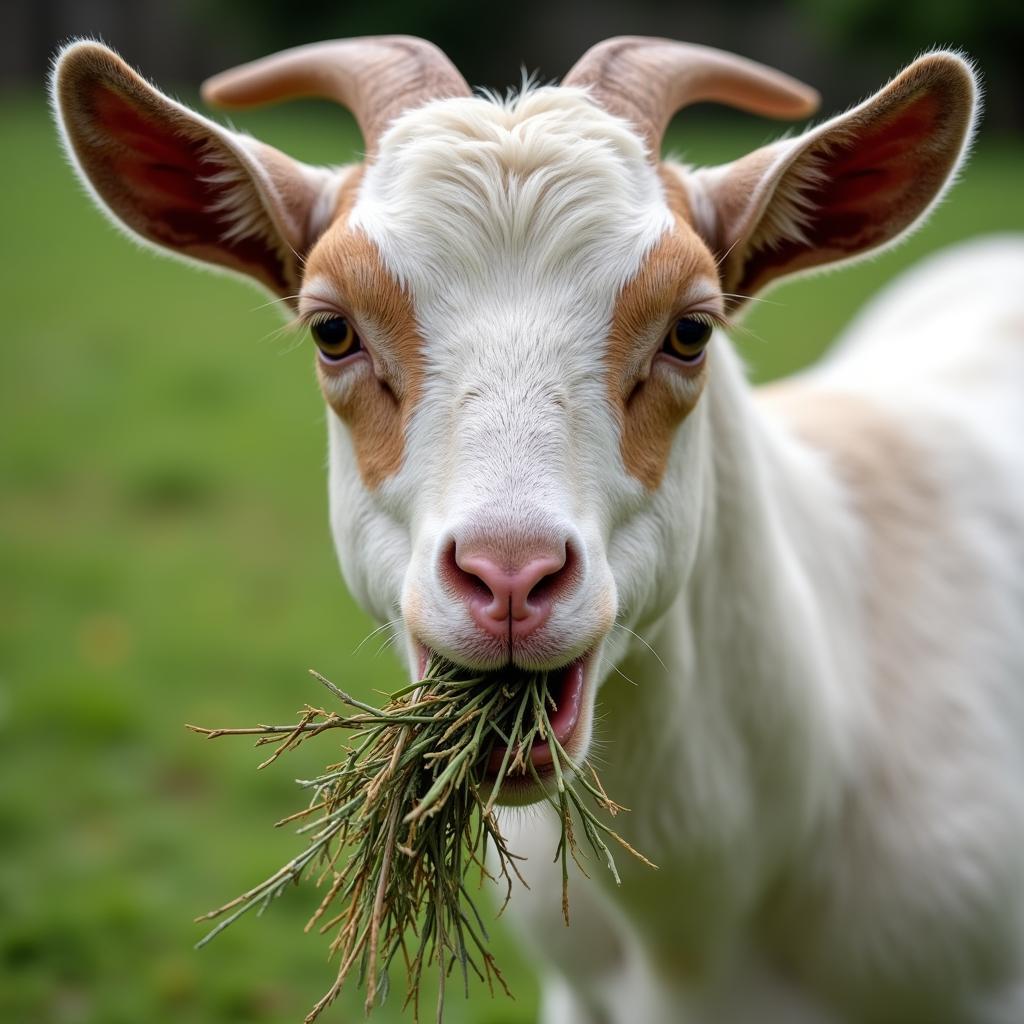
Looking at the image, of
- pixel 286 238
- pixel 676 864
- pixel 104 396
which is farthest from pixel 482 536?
pixel 104 396

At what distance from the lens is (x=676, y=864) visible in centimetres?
288

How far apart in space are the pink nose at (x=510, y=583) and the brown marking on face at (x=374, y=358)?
39 centimetres

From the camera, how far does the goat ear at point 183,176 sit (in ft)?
8.50

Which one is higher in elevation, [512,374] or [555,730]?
[512,374]

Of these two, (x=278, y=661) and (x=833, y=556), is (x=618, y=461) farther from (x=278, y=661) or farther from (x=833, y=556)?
(x=278, y=661)

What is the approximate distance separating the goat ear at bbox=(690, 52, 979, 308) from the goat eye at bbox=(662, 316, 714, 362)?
0.97 feet

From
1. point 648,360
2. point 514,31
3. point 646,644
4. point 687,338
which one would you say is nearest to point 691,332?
point 687,338

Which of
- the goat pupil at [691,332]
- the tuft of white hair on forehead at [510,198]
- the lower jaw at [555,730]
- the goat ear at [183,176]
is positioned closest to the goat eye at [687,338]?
the goat pupil at [691,332]

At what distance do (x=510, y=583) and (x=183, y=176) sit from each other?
1.43 m

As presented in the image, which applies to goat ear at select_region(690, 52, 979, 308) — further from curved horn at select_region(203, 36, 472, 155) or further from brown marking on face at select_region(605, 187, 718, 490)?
curved horn at select_region(203, 36, 472, 155)

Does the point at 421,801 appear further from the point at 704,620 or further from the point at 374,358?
the point at 704,620

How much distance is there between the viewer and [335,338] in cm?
249

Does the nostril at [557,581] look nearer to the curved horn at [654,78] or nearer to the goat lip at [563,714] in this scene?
the goat lip at [563,714]

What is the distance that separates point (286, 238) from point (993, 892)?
240 cm
